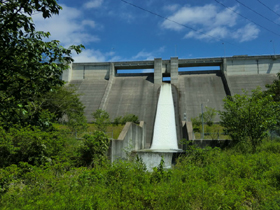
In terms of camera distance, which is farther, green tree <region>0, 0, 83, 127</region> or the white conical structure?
the white conical structure

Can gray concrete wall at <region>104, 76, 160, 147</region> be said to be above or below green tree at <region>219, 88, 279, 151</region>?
above

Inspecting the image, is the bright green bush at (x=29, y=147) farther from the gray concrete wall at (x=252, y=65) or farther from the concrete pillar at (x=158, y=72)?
the gray concrete wall at (x=252, y=65)

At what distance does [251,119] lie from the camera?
12.3 metres

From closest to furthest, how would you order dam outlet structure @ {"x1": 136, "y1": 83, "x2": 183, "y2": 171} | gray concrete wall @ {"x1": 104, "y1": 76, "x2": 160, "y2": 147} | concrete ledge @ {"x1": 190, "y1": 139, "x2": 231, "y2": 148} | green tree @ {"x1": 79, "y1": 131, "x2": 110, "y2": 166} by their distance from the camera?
green tree @ {"x1": 79, "y1": 131, "x2": 110, "y2": 166}
concrete ledge @ {"x1": 190, "y1": 139, "x2": 231, "y2": 148}
dam outlet structure @ {"x1": 136, "y1": 83, "x2": 183, "y2": 171}
gray concrete wall @ {"x1": 104, "y1": 76, "x2": 160, "y2": 147}

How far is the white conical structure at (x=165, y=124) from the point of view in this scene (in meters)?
23.3

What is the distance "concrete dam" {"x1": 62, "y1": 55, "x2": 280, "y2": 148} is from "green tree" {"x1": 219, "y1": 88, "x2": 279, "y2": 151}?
50.2ft

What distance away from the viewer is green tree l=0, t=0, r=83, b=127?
11.2ft

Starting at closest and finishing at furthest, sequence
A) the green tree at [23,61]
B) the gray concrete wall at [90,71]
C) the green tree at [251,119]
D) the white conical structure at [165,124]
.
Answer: the green tree at [23,61]
the green tree at [251,119]
the white conical structure at [165,124]
the gray concrete wall at [90,71]

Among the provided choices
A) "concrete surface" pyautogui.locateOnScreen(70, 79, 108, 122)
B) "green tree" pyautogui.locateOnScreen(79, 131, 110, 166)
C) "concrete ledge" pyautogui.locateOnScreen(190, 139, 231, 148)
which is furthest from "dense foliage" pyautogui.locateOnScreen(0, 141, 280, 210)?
"concrete surface" pyautogui.locateOnScreen(70, 79, 108, 122)

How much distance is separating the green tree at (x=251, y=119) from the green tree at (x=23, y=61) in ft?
35.3

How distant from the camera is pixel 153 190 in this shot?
522 cm

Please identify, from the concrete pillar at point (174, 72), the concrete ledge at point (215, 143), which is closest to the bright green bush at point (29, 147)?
the concrete ledge at point (215, 143)

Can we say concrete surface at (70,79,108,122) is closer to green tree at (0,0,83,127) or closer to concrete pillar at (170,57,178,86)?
concrete pillar at (170,57,178,86)

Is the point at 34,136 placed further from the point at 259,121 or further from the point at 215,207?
the point at 259,121
